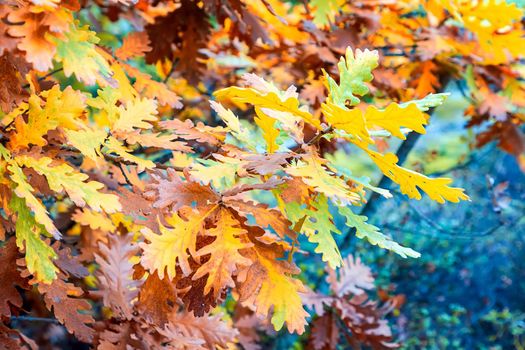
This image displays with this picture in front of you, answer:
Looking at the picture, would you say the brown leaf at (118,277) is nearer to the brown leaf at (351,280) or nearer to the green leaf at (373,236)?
the green leaf at (373,236)

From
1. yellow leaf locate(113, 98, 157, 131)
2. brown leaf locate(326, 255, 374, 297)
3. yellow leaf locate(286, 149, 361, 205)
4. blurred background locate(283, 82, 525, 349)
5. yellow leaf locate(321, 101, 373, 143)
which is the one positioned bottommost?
blurred background locate(283, 82, 525, 349)

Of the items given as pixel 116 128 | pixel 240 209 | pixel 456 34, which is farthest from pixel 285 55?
pixel 240 209

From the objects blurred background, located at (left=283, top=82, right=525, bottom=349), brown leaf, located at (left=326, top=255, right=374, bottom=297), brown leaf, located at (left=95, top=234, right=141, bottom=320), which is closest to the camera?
brown leaf, located at (left=95, top=234, right=141, bottom=320)

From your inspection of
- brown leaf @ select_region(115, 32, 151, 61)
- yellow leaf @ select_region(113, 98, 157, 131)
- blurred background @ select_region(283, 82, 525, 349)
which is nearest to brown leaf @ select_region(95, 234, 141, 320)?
yellow leaf @ select_region(113, 98, 157, 131)

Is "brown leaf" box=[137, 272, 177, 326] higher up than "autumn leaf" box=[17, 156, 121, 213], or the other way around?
"autumn leaf" box=[17, 156, 121, 213]

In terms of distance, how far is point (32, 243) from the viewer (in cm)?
91

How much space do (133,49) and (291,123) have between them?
59 centimetres

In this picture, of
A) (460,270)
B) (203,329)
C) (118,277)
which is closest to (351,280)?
(203,329)

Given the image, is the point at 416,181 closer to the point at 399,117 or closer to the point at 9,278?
the point at 399,117

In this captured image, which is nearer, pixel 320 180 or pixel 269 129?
pixel 320 180

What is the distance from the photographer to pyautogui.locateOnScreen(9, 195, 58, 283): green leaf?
898mm

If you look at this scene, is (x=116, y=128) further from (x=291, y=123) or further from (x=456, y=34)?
(x=456, y=34)

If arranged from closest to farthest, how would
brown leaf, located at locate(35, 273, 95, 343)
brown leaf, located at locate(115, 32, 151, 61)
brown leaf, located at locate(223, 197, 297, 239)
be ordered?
brown leaf, located at locate(223, 197, 297, 239) < brown leaf, located at locate(35, 273, 95, 343) < brown leaf, located at locate(115, 32, 151, 61)

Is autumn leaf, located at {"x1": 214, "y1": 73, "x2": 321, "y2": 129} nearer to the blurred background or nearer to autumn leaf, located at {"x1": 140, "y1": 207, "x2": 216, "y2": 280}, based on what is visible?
autumn leaf, located at {"x1": 140, "y1": 207, "x2": 216, "y2": 280}
